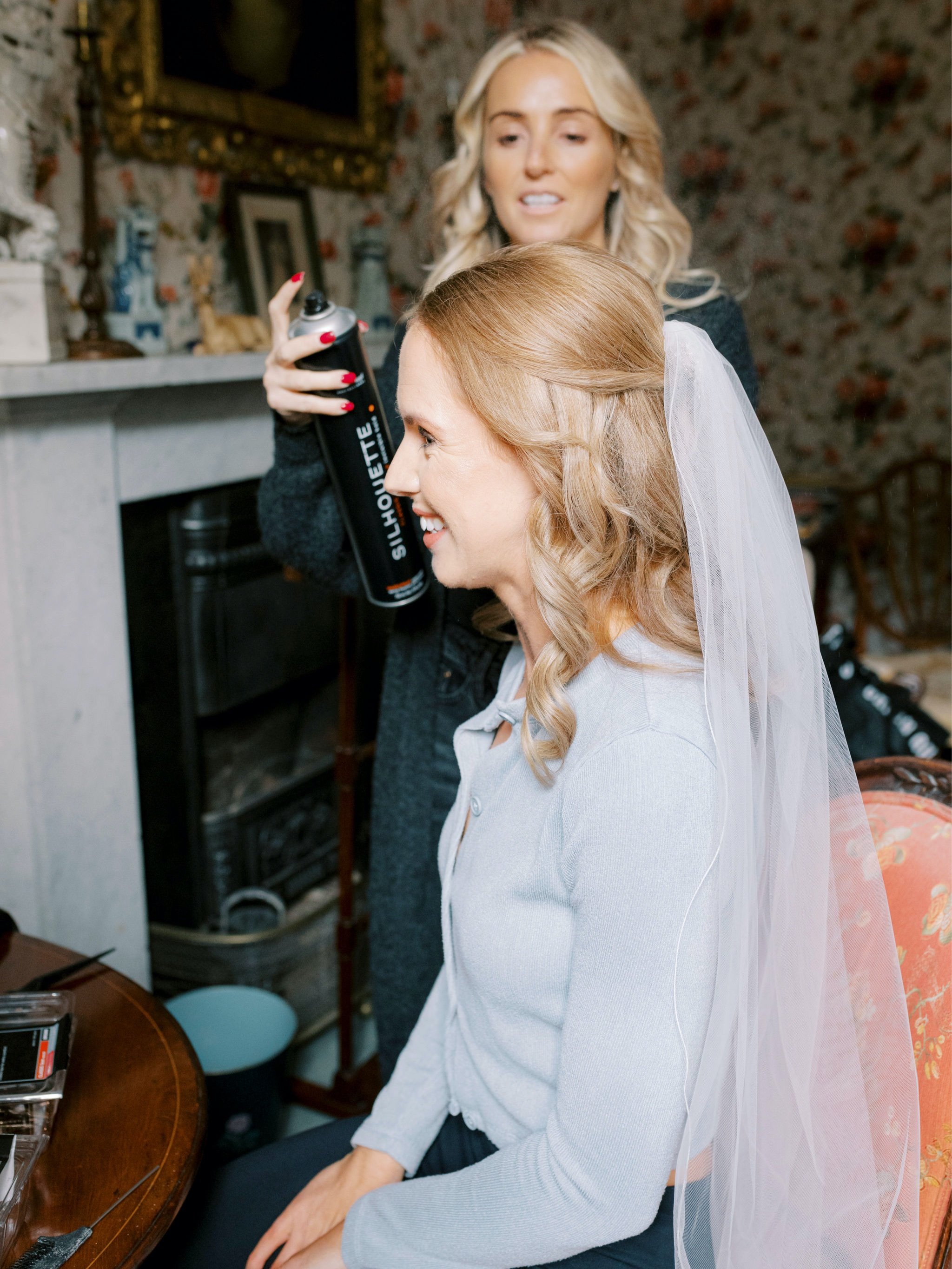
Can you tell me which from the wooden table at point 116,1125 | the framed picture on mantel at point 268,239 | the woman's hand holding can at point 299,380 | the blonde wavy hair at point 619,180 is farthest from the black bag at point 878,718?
the framed picture on mantel at point 268,239

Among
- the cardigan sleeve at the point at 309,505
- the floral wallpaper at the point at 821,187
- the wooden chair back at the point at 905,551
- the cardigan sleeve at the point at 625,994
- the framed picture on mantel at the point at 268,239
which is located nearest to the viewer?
the cardigan sleeve at the point at 625,994

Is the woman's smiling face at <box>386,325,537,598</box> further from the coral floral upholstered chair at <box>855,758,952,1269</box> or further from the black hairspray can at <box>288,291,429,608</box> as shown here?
A: the coral floral upholstered chair at <box>855,758,952,1269</box>

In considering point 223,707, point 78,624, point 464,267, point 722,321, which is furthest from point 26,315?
point 722,321

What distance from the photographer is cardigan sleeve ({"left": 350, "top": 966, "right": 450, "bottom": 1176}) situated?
3.20ft

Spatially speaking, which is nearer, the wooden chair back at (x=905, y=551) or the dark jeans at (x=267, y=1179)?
the dark jeans at (x=267, y=1179)

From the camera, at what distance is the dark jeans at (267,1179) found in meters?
0.94

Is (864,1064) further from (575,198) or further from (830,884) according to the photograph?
(575,198)

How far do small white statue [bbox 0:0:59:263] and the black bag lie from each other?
1228 mm

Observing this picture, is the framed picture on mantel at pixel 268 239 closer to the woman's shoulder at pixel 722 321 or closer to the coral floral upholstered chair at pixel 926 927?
the woman's shoulder at pixel 722 321

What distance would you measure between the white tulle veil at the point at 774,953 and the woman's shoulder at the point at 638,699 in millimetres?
25

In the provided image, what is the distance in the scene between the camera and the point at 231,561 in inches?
74.7

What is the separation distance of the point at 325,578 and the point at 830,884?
70 centimetres

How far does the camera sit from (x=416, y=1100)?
100 centimetres

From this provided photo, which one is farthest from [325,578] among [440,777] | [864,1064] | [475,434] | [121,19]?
Answer: [121,19]
